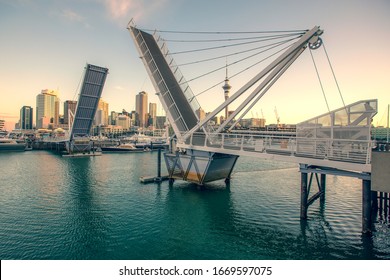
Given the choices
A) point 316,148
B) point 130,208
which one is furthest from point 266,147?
point 130,208

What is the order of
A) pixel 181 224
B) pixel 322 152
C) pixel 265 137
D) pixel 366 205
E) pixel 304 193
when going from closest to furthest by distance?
pixel 366 205
pixel 322 152
pixel 304 193
pixel 181 224
pixel 265 137

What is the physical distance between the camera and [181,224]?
19.0 meters

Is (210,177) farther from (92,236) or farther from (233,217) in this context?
(92,236)

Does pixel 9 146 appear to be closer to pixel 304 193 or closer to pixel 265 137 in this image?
pixel 265 137

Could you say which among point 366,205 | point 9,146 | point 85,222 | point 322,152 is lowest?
point 85,222

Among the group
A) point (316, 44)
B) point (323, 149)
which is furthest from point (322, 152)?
point (316, 44)

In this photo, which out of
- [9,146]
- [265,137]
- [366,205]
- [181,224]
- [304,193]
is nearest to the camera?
[366,205]

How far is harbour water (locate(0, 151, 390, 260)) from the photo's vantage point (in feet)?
47.5

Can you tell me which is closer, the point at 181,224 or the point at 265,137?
the point at 181,224

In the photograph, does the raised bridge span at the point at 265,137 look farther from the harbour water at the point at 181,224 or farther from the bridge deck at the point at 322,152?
the harbour water at the point at 181,224

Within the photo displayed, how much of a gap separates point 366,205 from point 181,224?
12.7 meters

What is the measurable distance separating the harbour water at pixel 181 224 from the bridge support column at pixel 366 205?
73 cm
